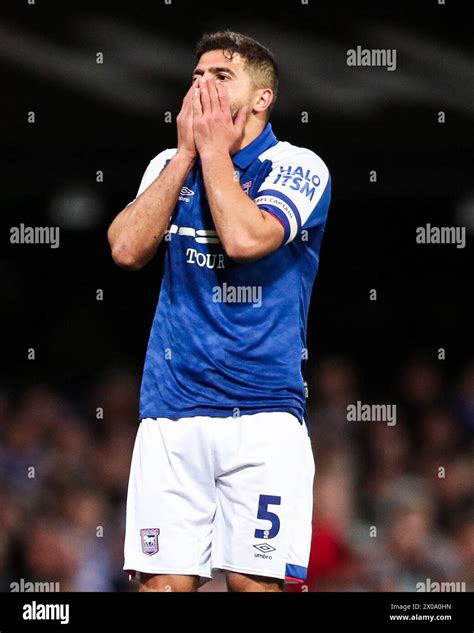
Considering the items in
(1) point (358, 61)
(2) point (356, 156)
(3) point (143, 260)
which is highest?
(1) point (358, 61)

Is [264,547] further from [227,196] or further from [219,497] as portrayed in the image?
[227,196]

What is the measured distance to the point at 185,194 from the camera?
3764 mm

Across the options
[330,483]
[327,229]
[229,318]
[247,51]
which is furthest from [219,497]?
[327,229]

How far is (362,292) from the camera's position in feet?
26.5

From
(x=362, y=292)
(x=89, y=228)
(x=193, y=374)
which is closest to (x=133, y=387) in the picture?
(x=89, y=228)

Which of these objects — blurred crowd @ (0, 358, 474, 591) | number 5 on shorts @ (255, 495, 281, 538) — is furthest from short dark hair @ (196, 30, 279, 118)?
blurred crowd @ (0, 358, 474, 591)

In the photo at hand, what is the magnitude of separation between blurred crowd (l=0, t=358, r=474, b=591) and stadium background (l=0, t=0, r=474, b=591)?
2 cm

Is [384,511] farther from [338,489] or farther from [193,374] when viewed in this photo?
[193,374]

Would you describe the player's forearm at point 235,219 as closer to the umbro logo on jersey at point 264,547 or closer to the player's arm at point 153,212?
the player's arm at point 153,212

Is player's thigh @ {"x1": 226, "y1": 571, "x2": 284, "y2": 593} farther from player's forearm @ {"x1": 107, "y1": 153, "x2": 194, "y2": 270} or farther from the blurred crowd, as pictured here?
the blurred crowd

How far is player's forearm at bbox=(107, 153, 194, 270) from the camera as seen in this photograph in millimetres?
3580

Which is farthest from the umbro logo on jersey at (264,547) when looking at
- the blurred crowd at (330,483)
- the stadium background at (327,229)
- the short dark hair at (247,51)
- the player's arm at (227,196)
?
the stadium background at (327,229)

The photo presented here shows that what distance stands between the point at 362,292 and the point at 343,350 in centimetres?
43

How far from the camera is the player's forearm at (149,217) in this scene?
3.58 m
